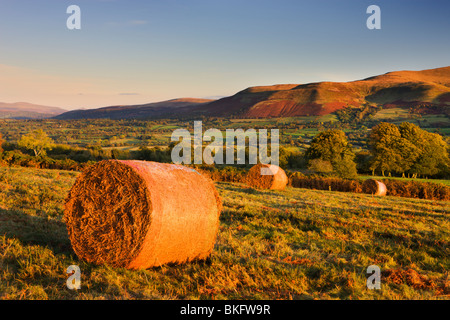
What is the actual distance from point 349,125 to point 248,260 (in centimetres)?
12092

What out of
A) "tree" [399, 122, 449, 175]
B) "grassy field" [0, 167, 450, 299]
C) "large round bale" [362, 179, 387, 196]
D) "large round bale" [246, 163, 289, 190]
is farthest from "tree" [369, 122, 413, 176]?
"grassy field" [0, 167, 450, 299]

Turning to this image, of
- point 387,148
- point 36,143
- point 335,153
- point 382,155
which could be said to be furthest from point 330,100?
point 36,143

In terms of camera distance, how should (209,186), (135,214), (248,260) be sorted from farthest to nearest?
1. (209,186)
2. (248,260)
3. (135,214)

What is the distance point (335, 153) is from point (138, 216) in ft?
150

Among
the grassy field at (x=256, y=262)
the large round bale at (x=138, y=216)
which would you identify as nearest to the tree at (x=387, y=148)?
the grassy field at (x=256, y=262)

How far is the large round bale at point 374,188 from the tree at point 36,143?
59.1 meters

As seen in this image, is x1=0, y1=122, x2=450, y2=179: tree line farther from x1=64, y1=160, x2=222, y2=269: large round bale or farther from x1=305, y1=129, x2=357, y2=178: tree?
x1=64, y1=160, x2=222, y2=269: large round bale

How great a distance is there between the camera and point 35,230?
352 inches

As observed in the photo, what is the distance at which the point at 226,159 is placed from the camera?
65.1 meters

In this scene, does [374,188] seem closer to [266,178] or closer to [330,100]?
[266,178]

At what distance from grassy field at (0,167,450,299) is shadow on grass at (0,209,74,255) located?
2 centimetres

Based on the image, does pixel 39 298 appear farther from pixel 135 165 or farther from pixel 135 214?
pixel 135 165

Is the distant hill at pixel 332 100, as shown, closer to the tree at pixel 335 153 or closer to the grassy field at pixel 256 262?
the tree at pixel 335 153
